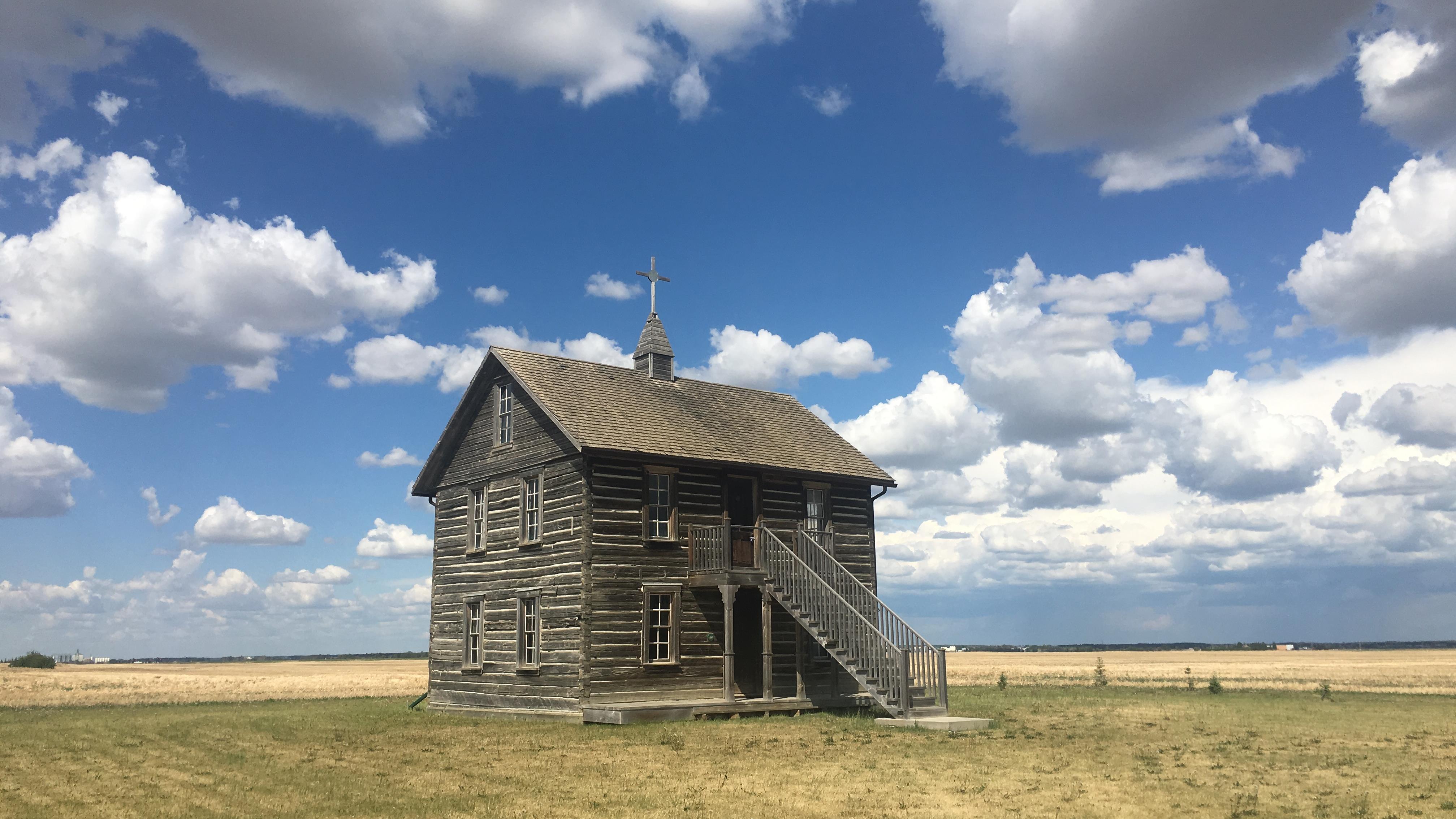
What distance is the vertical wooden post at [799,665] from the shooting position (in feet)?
90.1

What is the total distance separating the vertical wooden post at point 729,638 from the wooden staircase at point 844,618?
708 mm

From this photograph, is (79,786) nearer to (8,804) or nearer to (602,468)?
(8,804)

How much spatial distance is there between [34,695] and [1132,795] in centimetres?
4244

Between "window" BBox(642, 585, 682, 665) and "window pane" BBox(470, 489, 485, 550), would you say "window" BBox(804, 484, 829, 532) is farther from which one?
"window pane" BBox(470, 489, 485, 550)

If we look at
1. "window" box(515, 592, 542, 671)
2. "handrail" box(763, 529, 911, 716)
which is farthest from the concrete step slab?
"window" box(515, 592, 542, 671)

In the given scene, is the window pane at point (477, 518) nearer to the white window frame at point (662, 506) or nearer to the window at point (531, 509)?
the window at point (531, 509)

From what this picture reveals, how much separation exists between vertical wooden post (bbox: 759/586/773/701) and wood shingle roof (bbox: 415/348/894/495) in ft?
11.6

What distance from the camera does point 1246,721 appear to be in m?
23.7

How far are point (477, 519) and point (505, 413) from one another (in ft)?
10.7

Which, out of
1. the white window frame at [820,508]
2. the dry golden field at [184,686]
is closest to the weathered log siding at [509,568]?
the white window frame at [820,508]

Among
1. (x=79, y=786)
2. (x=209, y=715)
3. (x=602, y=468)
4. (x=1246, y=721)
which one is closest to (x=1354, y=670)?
(x=1246, y=721)

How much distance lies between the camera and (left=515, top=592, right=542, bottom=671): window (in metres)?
25.9

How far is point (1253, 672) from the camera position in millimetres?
55531

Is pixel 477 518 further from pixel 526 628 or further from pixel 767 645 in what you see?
pixel 767 645
